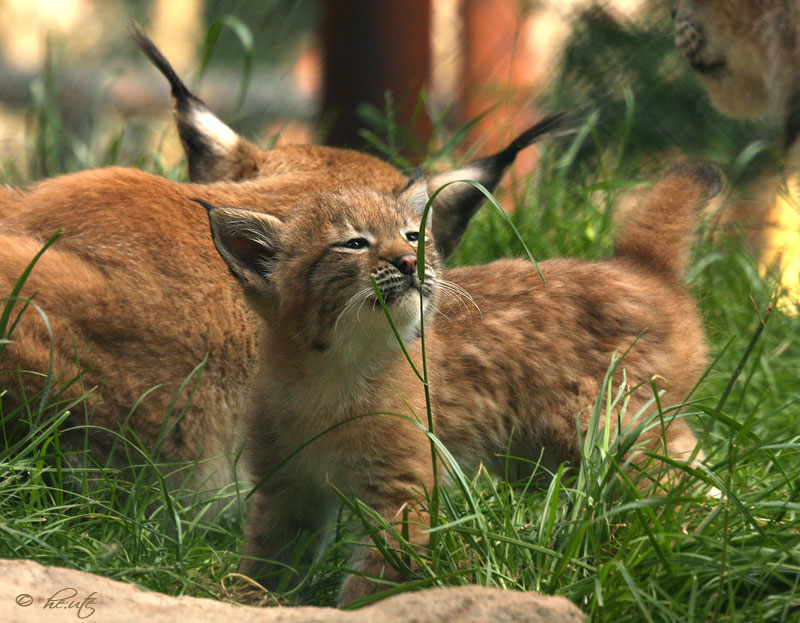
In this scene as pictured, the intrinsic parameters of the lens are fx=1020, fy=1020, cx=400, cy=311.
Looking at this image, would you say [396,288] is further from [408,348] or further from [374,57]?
[374,57]

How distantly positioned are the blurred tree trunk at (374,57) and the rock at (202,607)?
4.49m

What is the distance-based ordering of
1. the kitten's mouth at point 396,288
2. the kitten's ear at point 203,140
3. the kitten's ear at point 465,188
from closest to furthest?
1. the kitten's mouth at point 396,288
2. the kitten's ear at point 465,188
3. the kitten's ear at point 203,140

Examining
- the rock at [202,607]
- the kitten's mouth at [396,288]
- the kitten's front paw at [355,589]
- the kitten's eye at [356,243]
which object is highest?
the kitten's eye at [356,243]

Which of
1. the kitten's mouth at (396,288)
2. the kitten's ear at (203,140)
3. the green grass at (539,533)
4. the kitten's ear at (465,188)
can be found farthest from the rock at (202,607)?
the kitten's ear at (203,140)

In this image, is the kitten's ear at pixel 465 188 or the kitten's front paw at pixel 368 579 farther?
the kitten's ear at pixel 465 188

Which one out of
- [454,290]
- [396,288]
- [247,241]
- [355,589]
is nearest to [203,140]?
[247,241]

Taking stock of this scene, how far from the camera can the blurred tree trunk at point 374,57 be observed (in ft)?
20.7

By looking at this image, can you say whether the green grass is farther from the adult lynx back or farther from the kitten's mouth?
the kitten's mouth

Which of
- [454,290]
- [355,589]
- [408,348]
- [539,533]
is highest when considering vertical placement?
[454,290]

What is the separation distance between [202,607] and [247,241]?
1.23 metres

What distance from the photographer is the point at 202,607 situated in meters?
2.09

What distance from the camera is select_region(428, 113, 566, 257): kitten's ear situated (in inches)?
148

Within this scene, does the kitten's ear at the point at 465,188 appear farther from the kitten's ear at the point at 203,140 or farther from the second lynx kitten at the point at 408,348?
the kitten's ear at the point at 203,140

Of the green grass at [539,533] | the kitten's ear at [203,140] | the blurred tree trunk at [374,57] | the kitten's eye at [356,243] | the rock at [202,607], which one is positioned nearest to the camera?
the rock at [202,607]
